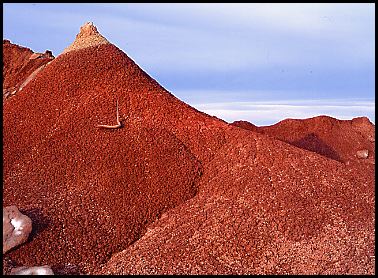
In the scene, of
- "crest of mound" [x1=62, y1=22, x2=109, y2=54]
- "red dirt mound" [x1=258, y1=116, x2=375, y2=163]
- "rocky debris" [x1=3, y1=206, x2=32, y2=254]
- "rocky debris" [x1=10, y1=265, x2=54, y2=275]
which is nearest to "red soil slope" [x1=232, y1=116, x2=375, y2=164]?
"red dirt mound" [x1=258, y1=116, x2=375, y2=163]

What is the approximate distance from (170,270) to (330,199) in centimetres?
470

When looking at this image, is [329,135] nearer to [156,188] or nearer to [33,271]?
[156,188]

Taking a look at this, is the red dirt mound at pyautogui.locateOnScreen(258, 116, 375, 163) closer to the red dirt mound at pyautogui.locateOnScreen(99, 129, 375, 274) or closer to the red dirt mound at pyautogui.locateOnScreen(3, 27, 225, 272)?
the red dirt mound at pyautogui.locateOnScreen(99, 129, 375, 274)

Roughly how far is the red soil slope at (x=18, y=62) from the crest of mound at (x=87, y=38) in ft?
30.6

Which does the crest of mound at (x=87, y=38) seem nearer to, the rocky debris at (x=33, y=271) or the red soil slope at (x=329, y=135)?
the rocky debris at (x=33, y=271)

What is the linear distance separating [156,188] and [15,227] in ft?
11.1

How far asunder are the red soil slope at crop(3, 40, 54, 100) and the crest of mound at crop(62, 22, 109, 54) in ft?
30.6

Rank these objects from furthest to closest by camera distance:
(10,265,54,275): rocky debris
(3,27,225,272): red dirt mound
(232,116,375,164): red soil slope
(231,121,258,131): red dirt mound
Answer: (231,121,258,131): red dirt mound, (232,116,375,164): red soil slope, (3,27,225,272): red dirt mound, (10,265,54,275): rocky debris

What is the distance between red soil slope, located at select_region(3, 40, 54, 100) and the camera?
25641 mm

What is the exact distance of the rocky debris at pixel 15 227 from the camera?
10445 mm

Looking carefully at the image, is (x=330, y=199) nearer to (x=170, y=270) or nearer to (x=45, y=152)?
(x=170, y=270)

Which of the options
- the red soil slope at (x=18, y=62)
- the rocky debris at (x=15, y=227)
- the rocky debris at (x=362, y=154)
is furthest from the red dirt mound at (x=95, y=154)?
the rocky debris at (x=362, y=154)

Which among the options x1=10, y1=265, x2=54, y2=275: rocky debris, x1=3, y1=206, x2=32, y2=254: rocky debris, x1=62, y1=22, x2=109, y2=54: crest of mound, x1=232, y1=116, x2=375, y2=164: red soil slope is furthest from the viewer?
x1=232, y1=116, x2=375, y2=164: red soil slope

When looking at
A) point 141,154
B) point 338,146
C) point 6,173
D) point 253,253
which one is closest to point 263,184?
point 253,253
